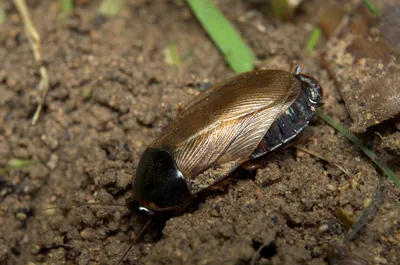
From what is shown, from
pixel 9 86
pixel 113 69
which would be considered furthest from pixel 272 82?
pixel 9 86

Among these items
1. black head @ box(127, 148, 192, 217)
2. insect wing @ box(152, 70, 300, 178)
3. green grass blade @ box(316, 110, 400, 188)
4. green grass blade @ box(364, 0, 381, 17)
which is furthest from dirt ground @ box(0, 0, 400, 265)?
green grass blade @ box(364, 0, 381, 17)

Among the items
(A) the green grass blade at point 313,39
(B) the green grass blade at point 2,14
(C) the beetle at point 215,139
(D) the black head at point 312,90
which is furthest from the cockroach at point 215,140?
(B) the green grass blade at point 2,14

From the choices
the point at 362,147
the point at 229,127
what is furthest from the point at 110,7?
the point at 362,147

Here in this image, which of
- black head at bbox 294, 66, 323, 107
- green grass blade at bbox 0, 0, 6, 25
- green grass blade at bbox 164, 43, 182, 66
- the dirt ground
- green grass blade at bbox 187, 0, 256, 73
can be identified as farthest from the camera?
green grass blade at bbox 0, 0, 6, 25

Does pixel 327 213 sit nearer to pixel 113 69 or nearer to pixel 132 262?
Answer: pixel 132 262

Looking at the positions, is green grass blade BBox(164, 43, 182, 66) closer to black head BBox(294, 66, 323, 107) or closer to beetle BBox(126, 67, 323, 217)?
beetle BBox(126, 67, 323, 217)

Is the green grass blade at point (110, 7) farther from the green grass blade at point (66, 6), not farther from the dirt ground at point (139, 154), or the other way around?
the green grass blade at point (66, 6)
